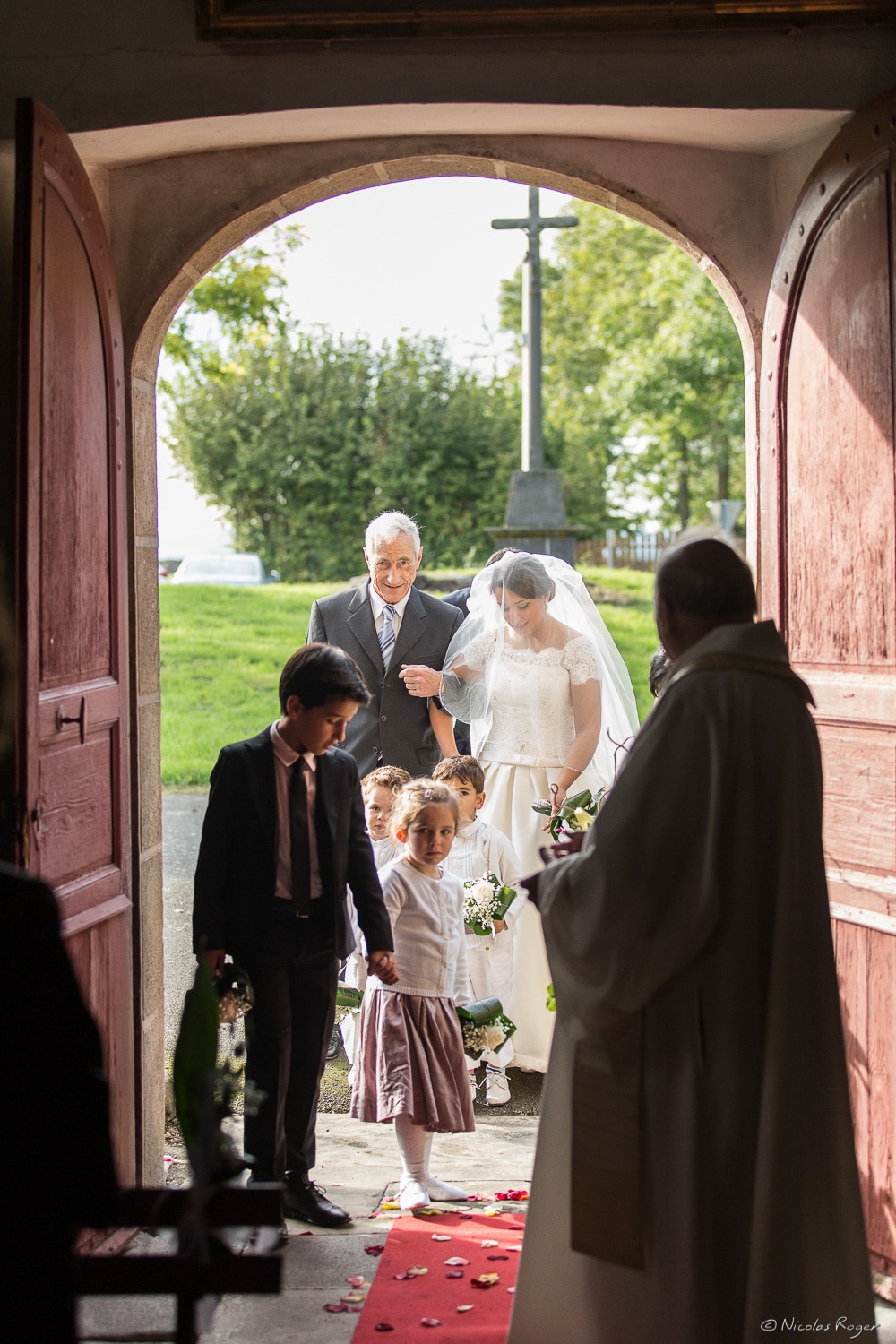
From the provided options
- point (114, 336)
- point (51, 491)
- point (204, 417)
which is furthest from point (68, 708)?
point (204, 417)

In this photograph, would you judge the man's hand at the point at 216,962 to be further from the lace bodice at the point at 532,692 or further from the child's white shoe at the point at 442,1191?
the lace bodice at the point at 532,692

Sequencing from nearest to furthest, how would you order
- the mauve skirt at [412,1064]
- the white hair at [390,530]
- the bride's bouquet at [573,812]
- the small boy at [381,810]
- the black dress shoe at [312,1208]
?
the black dress shoe at [312,1208] < the mauve skirt at [412,1064] < the bride's bouquet at [573,812] < the small boy at [381,810] < the white hair at [390,530]

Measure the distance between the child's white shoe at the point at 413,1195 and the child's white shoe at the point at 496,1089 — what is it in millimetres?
1234

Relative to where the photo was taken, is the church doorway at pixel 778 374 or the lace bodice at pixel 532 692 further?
the lace bodice at pixel 532 692

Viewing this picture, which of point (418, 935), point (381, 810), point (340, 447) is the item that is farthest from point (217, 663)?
point (418, 935)

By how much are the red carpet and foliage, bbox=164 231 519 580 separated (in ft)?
65.8

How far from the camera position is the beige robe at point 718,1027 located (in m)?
2.82

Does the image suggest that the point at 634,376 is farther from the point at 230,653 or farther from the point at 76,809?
the point at 76,809

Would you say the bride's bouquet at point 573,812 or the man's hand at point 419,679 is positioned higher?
the man's hand at point 419,679

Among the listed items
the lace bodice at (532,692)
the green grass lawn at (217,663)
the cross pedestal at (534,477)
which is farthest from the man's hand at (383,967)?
the cross pedestal at (534,477)

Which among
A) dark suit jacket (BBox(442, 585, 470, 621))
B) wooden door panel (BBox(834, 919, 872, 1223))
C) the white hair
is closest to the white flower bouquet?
wooden door panel (BBox(834, 919, 872, 1223))

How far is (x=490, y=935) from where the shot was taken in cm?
546

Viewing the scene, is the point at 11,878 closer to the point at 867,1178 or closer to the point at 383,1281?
the point at 383,1281

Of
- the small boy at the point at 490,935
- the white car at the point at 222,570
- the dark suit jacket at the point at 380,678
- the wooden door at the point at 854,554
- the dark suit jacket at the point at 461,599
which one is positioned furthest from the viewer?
the white car at the point at 222,570
